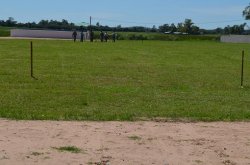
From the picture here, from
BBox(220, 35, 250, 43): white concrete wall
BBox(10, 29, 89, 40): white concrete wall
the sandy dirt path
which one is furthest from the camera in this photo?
BBox(220, 35, 250, 43): white concrete wall

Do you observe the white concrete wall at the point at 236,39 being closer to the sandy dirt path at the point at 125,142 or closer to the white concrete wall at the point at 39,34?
the white concrete wall at the point at 39,34

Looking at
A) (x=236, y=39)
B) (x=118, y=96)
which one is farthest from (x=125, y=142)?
(x=236, y=39)

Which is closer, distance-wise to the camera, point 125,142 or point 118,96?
point 125,142

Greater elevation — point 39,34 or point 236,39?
point 39,34

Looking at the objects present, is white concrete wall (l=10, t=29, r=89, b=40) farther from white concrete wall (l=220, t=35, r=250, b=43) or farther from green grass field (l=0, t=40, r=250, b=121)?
green grass field (l=0, t=40, r=250, b=121)

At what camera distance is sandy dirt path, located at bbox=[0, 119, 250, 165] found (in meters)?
8.45

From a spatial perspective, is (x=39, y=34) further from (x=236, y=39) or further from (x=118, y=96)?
(x=118, y=96)

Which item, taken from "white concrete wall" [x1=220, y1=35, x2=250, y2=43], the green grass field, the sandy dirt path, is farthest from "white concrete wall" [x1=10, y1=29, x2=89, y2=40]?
the sandy dirt path

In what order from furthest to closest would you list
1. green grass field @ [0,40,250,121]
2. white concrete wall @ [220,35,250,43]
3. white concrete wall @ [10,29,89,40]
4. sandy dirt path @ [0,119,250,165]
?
white concrete wall @ [220,35,250,43] < white concrete wall @ [10,29,89,40] < green grass field @ [0,40,250,121] < sandy dirt path @ [0,119,250,165]

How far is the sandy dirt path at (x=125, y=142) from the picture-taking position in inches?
332

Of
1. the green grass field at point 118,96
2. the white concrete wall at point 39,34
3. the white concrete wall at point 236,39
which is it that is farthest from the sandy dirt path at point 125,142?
the white concrete wall at point 236,39

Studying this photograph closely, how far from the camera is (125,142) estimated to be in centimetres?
966

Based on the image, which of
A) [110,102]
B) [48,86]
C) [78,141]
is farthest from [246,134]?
[48,86]

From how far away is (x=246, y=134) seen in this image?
420 inches
